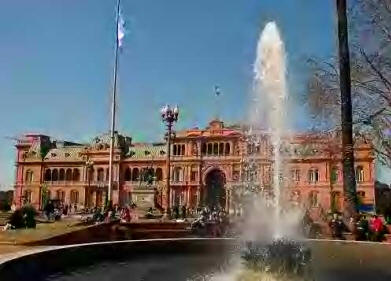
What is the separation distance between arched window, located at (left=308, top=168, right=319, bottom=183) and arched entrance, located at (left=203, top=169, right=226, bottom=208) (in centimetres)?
1537

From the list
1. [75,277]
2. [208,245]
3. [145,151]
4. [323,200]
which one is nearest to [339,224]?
[208,245]

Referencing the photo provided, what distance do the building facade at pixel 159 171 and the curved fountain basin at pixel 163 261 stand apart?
2549 inches

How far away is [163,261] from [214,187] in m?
81.8

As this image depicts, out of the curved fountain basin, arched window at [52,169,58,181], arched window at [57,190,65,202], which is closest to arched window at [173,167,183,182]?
arched window at [57,190,65,202]

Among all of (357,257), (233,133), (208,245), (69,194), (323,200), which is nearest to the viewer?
(357,257)

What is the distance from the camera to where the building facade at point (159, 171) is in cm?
8769

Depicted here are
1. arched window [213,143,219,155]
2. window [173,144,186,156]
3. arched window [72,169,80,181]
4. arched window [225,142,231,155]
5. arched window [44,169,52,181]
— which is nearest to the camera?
arched window [225,142,231,155]

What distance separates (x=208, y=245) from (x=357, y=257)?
15.0ft

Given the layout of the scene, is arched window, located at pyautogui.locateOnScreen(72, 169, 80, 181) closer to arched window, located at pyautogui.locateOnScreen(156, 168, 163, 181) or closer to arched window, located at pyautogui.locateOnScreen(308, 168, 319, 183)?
arched window, located at pyautogui.locateOnScreen(156, 168, 163, 181)

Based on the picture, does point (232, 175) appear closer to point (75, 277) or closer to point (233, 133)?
point (233, 133)

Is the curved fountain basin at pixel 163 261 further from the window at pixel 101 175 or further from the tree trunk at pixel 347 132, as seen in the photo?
the window at pixel 101 175

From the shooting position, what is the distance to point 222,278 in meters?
11.6

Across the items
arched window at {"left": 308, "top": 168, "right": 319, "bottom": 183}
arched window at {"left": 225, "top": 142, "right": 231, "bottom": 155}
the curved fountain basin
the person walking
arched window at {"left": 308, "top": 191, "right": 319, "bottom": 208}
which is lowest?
the curved fountain basin

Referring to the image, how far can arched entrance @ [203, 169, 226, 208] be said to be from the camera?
304ft
